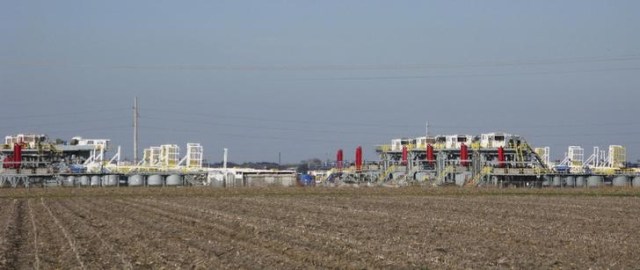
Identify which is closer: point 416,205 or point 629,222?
point 629,222

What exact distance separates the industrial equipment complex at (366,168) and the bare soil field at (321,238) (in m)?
43.9

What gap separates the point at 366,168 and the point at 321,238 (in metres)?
75.8

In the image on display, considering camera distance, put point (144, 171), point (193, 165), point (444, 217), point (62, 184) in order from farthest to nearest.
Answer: point (193, 165)
point (144, 171)
point (62, 184)
point (444, 217)

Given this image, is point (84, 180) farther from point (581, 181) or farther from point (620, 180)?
point (620, 180)

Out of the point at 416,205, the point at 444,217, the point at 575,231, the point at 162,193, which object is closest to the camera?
the point at 575,231

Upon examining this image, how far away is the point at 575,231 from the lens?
2738 centimetres

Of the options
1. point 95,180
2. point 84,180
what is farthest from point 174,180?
point 84,180

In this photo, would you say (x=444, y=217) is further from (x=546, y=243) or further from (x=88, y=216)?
(x=88, y=216)

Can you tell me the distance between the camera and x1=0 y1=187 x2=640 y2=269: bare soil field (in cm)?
1939

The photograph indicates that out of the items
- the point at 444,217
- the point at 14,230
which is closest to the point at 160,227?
the point at 14,230

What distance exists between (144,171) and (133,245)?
232ft

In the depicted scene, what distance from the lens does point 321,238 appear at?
24625 millimetres

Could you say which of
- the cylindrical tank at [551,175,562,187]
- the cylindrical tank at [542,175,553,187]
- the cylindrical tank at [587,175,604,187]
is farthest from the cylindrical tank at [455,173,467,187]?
the cylindrical tank at [587,175,604,187]

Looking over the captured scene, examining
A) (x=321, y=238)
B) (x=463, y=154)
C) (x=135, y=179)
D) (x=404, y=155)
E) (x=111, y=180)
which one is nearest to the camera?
(x=321, y=238)
